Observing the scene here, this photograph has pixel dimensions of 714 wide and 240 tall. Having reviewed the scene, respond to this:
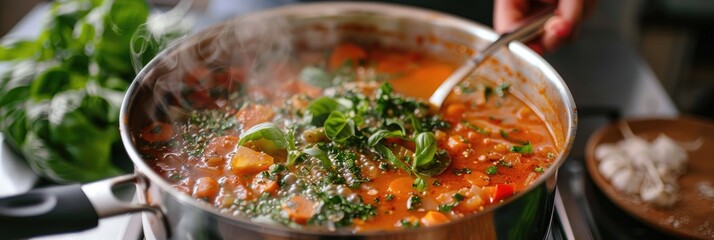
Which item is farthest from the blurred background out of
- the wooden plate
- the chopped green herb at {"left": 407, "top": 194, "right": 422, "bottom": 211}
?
the chopped green herb at {"left": 407, "top": 194, "right": 422, "bottom": 211}

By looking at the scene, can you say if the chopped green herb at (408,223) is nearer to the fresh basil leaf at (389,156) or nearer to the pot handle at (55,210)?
the fresh basil leaf at (389,156)

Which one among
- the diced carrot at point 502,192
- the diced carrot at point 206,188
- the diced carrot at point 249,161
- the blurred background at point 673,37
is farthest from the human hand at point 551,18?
the blurred background at point 673,37

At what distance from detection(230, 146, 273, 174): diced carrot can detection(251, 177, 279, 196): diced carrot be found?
3 cm

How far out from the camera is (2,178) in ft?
4.72

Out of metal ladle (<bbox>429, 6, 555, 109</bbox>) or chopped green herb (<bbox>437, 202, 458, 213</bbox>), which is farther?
metal ladle (<bbox>429, 6, 555, 109</bbox>)

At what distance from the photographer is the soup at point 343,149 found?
1035 mm

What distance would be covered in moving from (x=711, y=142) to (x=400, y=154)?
3.37 feet

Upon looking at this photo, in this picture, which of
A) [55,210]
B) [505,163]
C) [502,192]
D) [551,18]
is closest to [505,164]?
[505,163]

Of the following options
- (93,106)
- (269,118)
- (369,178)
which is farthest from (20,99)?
(369,178)

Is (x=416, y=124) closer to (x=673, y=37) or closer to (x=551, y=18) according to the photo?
(x=551, y=18)

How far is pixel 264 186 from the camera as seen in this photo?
1.06 metres

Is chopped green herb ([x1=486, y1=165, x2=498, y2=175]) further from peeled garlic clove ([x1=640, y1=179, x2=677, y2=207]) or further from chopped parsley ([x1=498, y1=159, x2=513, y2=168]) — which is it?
peeled garlic clove ([x1=640, y1=179, x2=677, y2=207])

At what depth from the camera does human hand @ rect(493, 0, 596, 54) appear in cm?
138

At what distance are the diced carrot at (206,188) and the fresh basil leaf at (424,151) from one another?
35 cm
